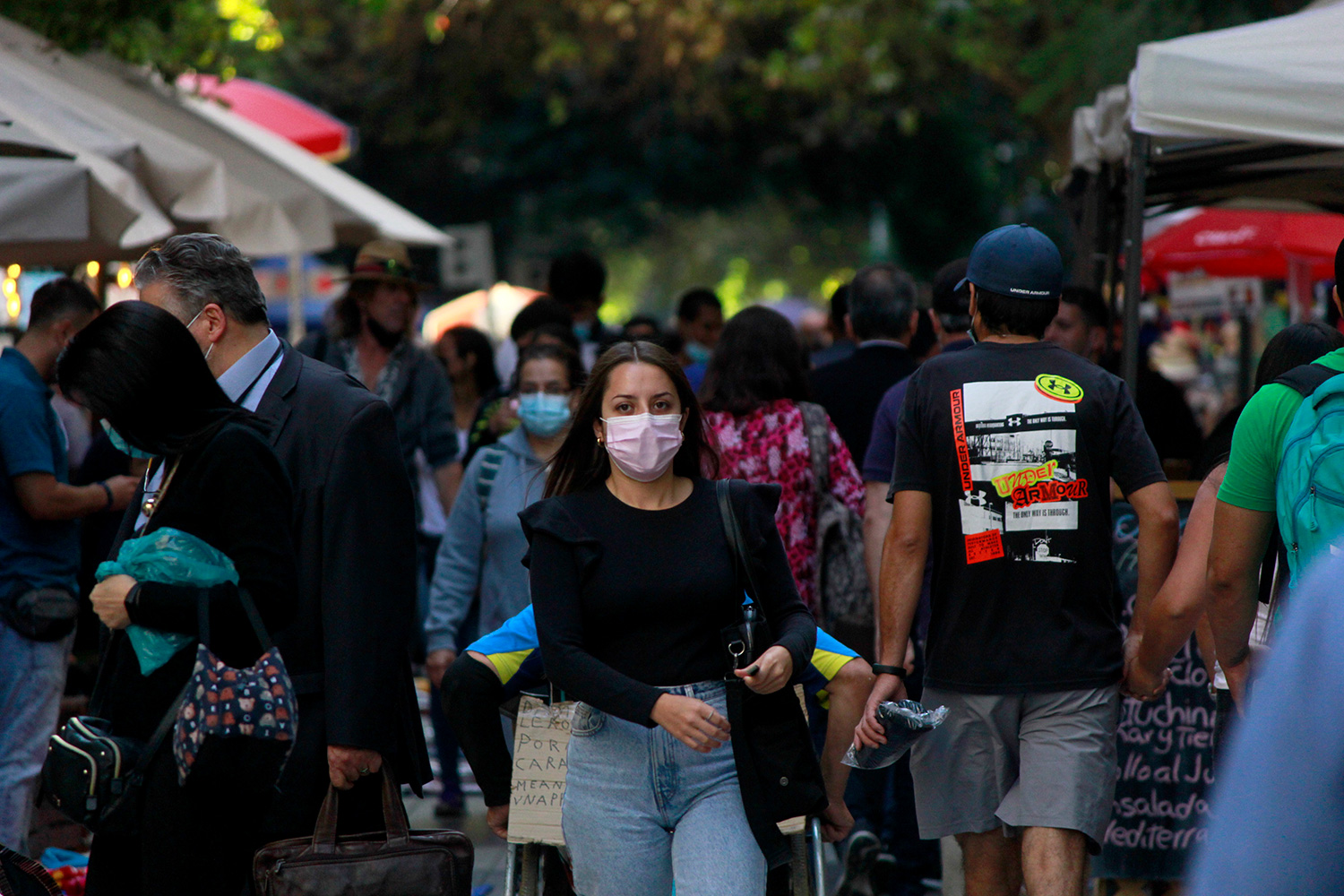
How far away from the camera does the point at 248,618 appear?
3227mm

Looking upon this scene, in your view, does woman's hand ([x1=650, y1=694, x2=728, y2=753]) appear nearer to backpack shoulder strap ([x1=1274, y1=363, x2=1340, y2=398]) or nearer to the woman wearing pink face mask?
the woman wearing pink face mask

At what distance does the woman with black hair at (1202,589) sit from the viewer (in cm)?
387

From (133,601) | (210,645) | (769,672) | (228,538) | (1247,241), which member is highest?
(1247,241)

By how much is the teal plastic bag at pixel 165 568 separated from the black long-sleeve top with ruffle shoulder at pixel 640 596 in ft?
2.26

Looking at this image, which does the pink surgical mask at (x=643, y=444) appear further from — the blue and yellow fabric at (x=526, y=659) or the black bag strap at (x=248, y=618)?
the black bag strap at (x=248, y=618)

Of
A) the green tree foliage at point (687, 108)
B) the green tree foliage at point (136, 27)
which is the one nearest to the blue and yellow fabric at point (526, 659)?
the green tree foliage at point (136, 27)

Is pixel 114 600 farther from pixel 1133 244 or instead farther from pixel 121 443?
pixel 1133 244

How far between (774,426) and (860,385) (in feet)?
2.89

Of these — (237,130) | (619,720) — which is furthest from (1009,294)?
(237,130)

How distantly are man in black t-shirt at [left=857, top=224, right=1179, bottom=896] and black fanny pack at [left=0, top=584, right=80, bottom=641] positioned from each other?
10.1 feet

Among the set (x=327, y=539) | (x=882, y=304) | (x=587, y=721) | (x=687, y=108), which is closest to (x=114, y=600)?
(x=327, y=539)

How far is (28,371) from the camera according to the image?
577cm

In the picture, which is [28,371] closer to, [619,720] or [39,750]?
[39,750]

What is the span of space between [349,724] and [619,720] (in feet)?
1.93
